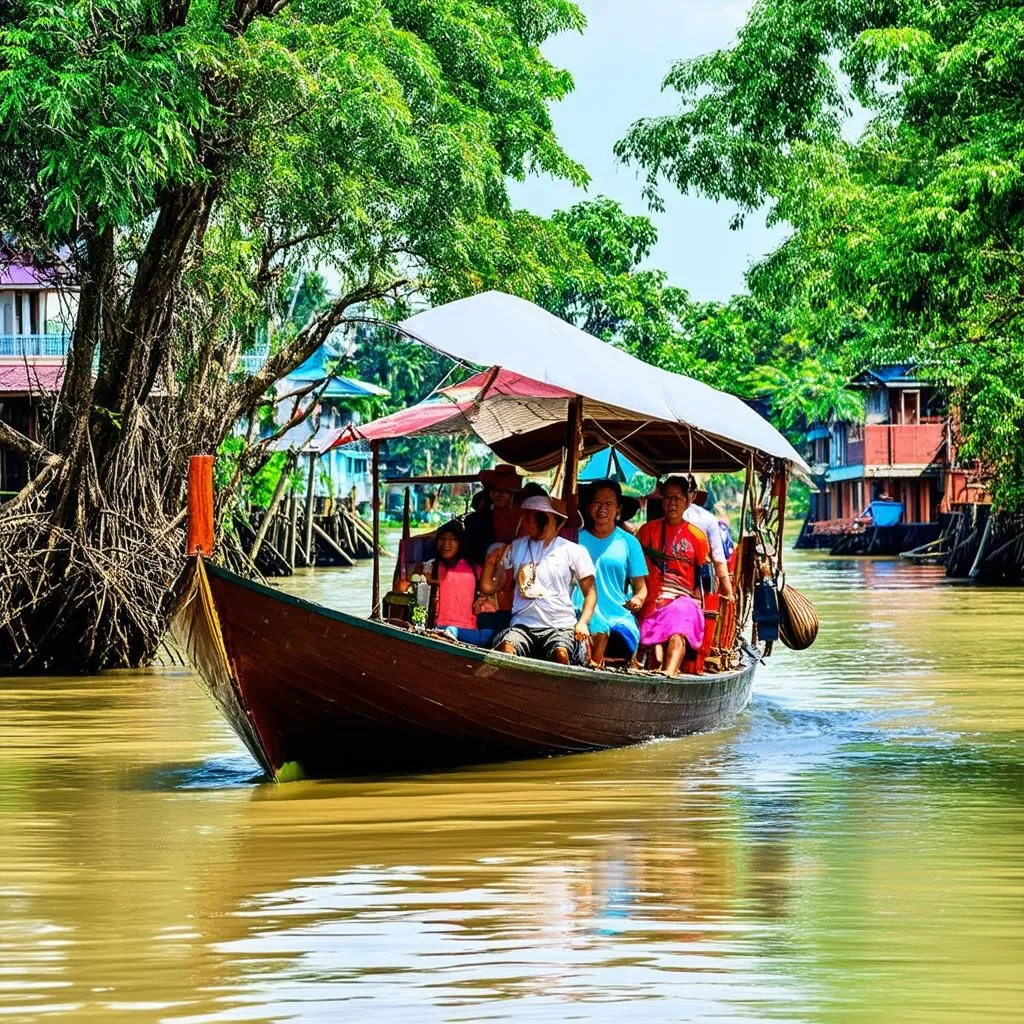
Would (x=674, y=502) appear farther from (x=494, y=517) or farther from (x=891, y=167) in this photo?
(x=891, y=167)

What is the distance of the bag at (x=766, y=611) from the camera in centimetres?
1391

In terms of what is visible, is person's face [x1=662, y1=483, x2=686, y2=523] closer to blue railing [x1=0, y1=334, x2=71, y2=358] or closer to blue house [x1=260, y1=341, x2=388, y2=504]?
blue railing [x1=0, y1=334, x2=71, y2=358]

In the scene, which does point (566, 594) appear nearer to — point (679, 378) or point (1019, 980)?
point (679, 378)

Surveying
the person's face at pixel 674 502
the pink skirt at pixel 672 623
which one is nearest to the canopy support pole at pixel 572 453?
the person's face at pixel 674 502

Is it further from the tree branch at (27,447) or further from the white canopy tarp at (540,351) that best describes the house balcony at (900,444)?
the white canopy tarp at (540,351)

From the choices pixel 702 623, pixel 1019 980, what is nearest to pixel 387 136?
pixel 702 623

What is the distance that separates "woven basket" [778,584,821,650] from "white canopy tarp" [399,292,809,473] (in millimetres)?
4147

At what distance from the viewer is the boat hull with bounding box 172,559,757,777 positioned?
8.85m

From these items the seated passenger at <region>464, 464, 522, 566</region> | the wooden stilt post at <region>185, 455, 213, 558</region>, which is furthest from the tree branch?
the wooden stilt post at <region>185, 455, 213, 558</region>

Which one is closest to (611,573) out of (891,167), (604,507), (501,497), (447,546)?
(604,507)

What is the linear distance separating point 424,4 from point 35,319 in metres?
17.0

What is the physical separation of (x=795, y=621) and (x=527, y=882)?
7.97 m

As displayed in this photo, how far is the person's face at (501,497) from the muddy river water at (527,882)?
1.59 meters

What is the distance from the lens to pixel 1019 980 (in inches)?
214
